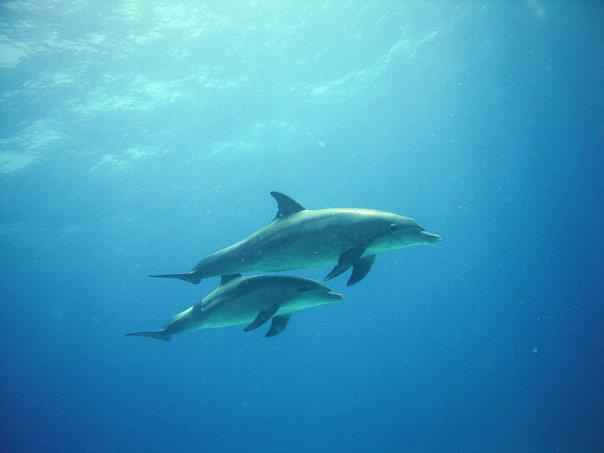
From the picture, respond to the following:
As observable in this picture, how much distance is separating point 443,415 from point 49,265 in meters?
47.9

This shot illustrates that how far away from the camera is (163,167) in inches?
1195

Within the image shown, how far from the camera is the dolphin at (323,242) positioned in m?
5.48

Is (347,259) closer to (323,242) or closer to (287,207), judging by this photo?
(323,242)

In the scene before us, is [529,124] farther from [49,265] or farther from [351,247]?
[49,265]

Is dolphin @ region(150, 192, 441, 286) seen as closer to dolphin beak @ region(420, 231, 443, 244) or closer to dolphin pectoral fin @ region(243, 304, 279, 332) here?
dolphin beak @ region(420, 231, 443, 244)

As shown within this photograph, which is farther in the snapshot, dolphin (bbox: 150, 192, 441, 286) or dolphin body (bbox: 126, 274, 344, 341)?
dolphin body (bbox: 126, 274, 344, 341)

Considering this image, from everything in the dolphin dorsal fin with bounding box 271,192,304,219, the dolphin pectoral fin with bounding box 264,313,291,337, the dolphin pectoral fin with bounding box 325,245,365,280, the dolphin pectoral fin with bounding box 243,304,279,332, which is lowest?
the dolphin pectoral fin with bounding box 264,313,291,337

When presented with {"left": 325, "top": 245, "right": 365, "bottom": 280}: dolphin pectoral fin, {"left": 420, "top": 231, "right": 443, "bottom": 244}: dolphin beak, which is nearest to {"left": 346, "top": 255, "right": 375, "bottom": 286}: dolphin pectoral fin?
{"left": 325, "top": 245, "right": 365, "bottom": 280}: dolphin pectoral fin

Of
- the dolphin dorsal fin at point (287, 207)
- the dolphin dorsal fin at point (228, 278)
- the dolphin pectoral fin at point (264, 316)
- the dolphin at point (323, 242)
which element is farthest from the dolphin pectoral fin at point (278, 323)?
the dolphin dorsal fin at point (287, 207)

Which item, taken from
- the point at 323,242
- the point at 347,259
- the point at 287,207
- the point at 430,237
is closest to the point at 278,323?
the point at 287,207

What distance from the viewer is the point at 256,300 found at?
6848 millimetres

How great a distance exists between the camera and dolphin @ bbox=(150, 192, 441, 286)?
5480 millimetres

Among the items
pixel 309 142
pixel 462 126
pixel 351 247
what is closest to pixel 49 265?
pixel 309 142

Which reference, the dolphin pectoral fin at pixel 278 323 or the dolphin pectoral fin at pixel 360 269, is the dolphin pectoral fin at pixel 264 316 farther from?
the dolphin pectoral fin at pixel 360 269
